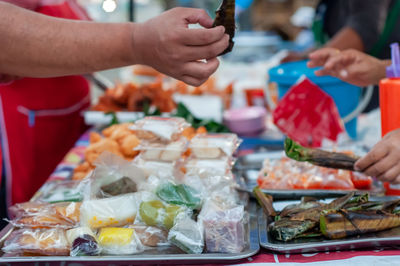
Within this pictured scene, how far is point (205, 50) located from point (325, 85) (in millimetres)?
1036

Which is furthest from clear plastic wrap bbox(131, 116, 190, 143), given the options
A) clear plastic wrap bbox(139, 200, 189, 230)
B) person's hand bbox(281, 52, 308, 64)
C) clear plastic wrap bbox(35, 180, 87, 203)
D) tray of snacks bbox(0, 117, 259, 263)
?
person's hand bbox(281, 52, 308, 64)

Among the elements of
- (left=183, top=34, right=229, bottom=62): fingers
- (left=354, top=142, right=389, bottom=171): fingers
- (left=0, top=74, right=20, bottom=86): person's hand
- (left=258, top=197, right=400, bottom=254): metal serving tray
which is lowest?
(left=258, top=197, right=400, bottom=254): metal serving tray

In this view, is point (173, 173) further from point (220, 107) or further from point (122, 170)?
point (220, 107)

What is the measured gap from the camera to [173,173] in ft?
4.45

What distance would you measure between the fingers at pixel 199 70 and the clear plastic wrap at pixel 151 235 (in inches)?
15.2

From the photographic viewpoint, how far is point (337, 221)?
3.44ft

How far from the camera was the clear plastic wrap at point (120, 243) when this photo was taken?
1.03m

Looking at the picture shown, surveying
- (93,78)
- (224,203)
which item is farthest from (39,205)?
(93,78)

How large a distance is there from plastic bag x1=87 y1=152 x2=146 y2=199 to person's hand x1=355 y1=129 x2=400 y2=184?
2.13 ft

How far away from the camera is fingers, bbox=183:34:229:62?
1.10 m

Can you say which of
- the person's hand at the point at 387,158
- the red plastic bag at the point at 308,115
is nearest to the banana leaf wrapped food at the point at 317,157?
the person's hand at the point at 387,158

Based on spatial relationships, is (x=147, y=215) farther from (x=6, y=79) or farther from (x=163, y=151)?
(x=6, y=79)

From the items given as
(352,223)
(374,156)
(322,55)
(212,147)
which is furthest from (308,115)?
(352,223)

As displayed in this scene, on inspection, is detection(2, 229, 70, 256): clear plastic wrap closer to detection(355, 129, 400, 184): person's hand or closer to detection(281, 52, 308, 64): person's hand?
detection(355, 129, 400, 184): person's hand
